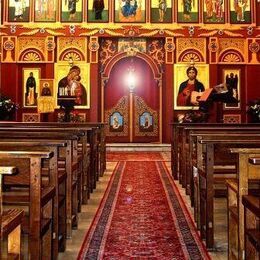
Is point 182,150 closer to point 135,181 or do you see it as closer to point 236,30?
point 135,181

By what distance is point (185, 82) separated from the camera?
17.8 meters

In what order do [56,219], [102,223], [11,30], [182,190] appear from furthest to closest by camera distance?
[11,30], [182,190], [102,223], [56,219]

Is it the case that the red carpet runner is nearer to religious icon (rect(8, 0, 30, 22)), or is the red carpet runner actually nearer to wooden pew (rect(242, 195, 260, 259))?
wooden pew (rect(242, 195, 260, 259))

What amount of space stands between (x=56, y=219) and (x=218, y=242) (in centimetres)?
157

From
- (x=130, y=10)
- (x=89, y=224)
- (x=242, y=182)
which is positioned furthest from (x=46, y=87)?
(x=242, y=182)

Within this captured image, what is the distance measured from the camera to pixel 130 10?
1820cm

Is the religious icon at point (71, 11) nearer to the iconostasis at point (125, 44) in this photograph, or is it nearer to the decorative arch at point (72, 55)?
the iconostasis at point (125, 44)

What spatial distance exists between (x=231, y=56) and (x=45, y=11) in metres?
7.16

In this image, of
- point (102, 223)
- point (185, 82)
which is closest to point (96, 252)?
point (102, 223)

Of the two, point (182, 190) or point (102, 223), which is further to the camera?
point (182, 190)

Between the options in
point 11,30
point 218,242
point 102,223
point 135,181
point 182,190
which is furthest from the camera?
point 11,30

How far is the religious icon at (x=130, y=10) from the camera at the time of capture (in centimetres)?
1812

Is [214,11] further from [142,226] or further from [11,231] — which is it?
[11,231]

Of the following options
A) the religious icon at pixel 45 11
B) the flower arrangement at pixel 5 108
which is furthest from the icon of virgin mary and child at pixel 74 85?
the flower arrangement at pixel 5 108
